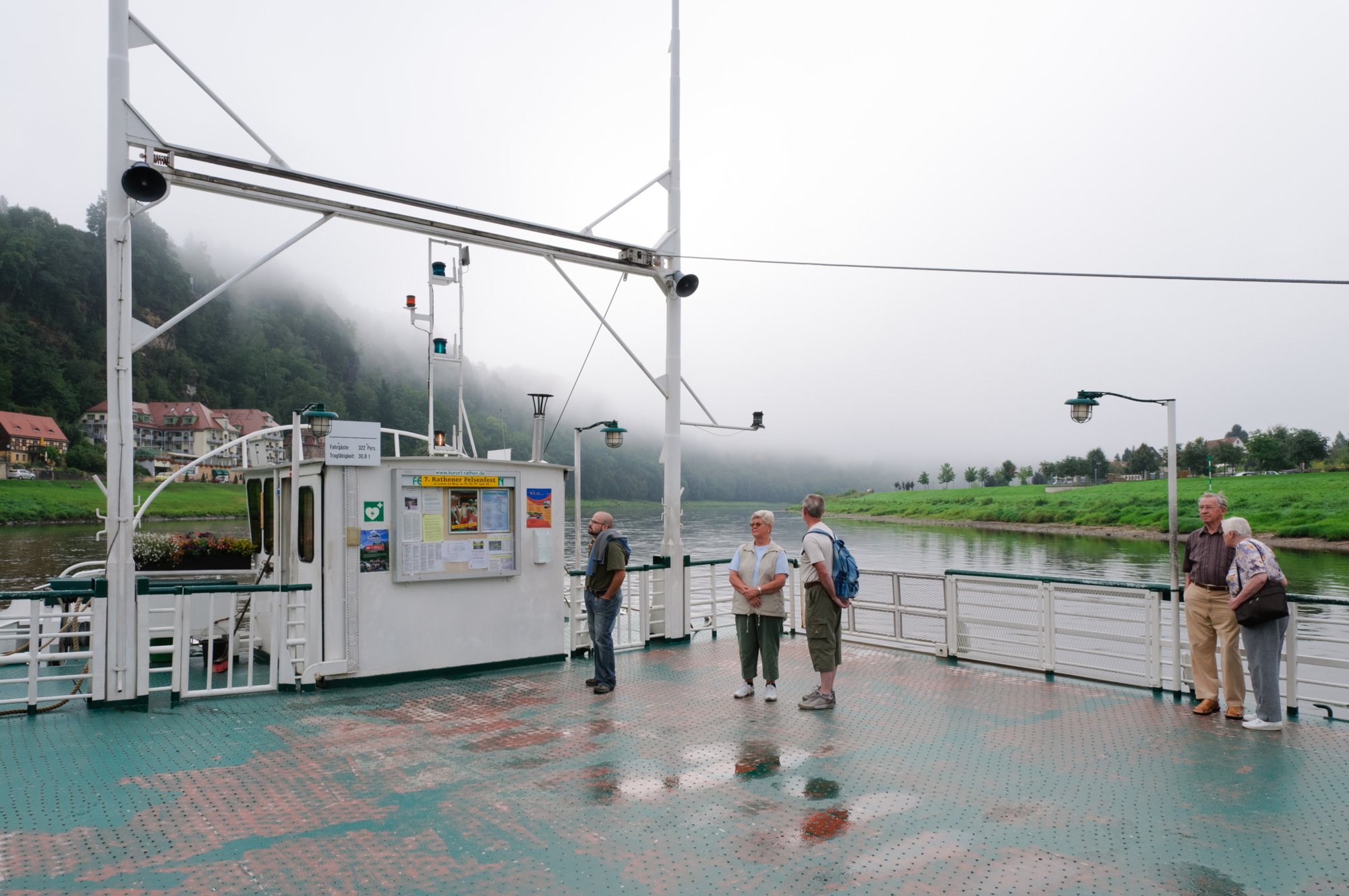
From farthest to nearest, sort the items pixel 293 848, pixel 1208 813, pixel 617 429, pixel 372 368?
1. pixel 372 368
2. pixel 617 429
3. pixel 1208 813
4. pixel 293 848

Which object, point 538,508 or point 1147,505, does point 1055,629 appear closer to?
point 538,508

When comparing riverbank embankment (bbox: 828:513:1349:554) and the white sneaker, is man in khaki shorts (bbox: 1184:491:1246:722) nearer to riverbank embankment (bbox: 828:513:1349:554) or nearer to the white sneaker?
the white sneaker

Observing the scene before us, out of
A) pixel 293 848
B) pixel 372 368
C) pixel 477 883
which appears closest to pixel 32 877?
pixel 293 848

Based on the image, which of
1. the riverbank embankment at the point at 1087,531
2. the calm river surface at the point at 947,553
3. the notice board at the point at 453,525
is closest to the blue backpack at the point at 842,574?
the notice board at the point at 453,525

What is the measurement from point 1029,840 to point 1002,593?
15.4 ft

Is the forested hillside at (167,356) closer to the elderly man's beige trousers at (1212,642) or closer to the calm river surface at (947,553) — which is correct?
the calm river surface at (947,553)

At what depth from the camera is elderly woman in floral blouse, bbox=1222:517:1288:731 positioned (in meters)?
5.20

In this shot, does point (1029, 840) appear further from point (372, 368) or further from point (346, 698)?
point (372, 368)

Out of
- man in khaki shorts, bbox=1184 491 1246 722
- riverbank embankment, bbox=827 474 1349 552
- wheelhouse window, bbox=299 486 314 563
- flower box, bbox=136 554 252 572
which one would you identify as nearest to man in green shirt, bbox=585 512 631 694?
wheelhouse window, bbox=299 486 314 563

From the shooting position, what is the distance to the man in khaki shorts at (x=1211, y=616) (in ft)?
18.2

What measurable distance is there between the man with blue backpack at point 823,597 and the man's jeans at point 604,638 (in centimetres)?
157

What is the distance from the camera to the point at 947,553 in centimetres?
5322

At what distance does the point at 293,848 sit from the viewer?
3.55 metres

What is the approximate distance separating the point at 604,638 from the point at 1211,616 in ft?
14.4
